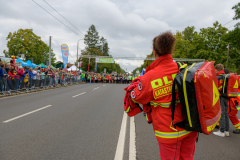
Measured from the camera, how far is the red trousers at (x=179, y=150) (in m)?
1.78

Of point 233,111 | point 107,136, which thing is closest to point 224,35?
point 233,111

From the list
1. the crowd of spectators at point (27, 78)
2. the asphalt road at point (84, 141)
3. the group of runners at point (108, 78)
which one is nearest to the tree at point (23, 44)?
the group of runners at point (108, 78)

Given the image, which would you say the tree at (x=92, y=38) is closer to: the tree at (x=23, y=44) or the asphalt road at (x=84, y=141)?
the tree at (x=23, y=44)

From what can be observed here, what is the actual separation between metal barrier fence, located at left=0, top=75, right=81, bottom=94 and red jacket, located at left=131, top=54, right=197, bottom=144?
38.1ft

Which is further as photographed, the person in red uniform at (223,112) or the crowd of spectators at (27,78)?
the crowd of spectators at (27,78)

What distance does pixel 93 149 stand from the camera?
12.1 ft

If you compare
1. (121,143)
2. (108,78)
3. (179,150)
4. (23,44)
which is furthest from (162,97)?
(23,44)

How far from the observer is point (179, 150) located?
1.83 meters

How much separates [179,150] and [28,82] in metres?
14.5

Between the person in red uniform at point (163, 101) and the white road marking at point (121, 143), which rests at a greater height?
the person in red uniform at point (163, 101)

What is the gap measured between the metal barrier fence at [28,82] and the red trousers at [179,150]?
38.5 feet

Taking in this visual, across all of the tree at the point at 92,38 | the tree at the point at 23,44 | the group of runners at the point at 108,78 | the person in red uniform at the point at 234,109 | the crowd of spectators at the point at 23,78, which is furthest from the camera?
the tree at the point at 92,38

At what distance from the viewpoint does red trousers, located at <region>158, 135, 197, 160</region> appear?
178cm

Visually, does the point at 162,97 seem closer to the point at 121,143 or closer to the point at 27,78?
the point at 121,143
